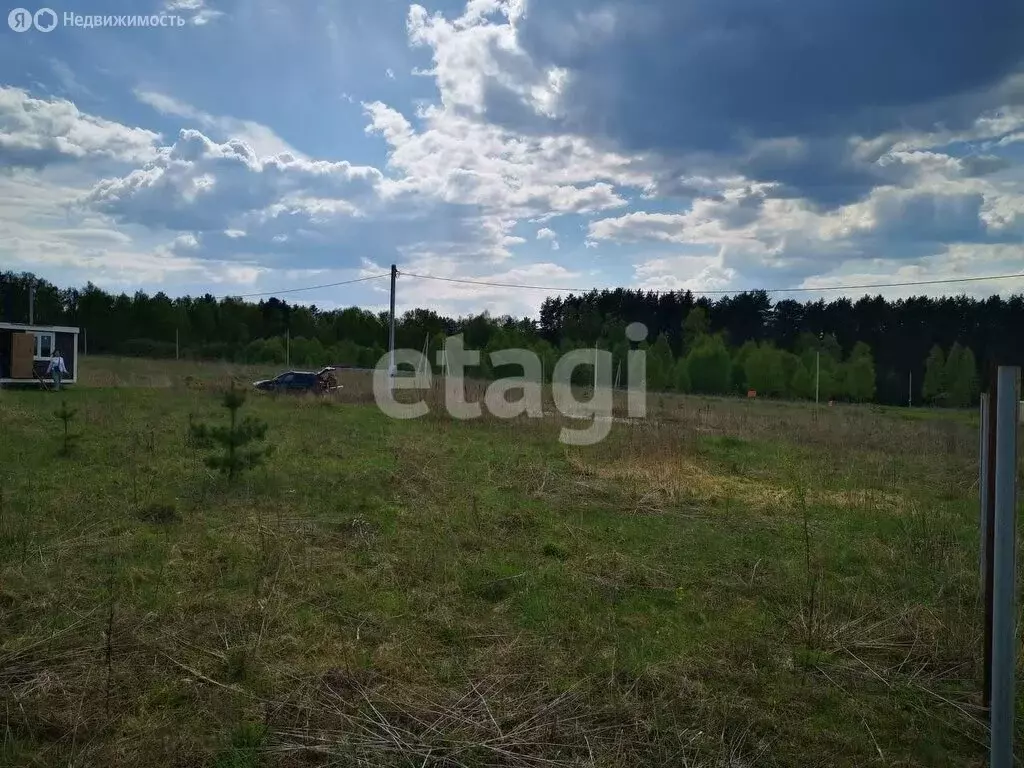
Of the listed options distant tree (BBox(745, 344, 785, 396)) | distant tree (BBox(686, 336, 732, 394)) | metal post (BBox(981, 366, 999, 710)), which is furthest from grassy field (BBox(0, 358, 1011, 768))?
distant tree (BBox(686, 336, 732, 394))

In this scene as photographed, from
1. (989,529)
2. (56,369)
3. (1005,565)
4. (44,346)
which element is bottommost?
(989,529)

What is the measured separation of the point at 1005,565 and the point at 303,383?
22202mm

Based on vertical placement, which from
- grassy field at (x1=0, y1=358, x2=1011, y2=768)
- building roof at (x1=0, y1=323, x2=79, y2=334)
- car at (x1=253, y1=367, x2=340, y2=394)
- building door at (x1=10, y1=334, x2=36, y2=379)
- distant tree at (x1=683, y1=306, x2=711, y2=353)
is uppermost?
distant tree at (x1=683, y1=306, x2=711, y2=353)

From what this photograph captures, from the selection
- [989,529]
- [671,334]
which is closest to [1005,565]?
[989,529]

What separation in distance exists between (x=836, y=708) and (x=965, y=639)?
1363 mm

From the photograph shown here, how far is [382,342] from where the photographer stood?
53.5 meters

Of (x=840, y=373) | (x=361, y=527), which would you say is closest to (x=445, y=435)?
(x=361, y=527)

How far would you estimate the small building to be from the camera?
60.2 feet

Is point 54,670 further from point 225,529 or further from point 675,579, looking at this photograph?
point 675,579

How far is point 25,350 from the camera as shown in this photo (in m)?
18.5

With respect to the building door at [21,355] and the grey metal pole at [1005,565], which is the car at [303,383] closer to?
the building door at [21,355]

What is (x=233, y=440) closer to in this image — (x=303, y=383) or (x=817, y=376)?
(x=303, y=383)

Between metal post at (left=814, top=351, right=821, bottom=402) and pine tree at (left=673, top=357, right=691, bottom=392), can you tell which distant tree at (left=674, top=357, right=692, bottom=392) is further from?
metal post at (left=814, top=351, right=821, bottom=402)

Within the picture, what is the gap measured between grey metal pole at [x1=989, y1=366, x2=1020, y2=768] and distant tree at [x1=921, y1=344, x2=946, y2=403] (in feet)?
146
